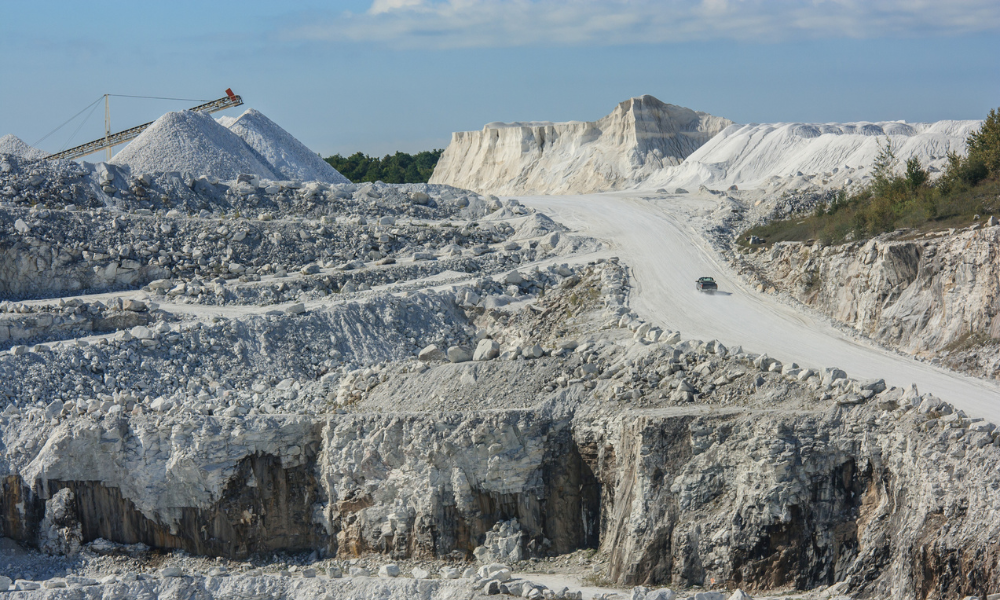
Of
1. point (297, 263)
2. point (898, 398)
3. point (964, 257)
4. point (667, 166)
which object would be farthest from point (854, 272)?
point (667, 166)

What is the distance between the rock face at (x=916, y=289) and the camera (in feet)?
92.2

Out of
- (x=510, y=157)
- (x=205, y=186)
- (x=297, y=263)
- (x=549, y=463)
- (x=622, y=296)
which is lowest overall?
(x=549, y=463)

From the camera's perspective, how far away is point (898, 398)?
810 inches

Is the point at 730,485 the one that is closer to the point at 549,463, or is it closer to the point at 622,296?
the point at 549,463

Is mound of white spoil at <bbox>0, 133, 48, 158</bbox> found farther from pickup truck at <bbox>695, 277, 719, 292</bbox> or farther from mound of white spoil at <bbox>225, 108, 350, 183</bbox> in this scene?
pickup truck at <bbox>695, 277, 719, 292</bbox>

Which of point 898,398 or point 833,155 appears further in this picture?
point 833,155

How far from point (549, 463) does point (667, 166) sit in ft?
165

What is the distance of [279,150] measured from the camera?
57.5 meters

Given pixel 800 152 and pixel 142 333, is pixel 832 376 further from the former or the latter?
pixel 800 152

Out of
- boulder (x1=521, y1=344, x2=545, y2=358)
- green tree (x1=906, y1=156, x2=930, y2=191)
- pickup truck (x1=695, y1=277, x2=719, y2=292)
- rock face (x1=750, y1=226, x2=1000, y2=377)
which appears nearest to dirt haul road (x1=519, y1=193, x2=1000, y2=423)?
pickup truck (x1=695, y1=277, x2=719, y2=292)

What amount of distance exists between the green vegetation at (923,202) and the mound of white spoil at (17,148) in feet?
125

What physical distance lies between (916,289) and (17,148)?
148 ft

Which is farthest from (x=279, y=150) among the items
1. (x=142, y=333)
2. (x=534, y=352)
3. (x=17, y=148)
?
(x=534, y=352)

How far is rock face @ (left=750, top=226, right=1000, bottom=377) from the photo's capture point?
28109mm
